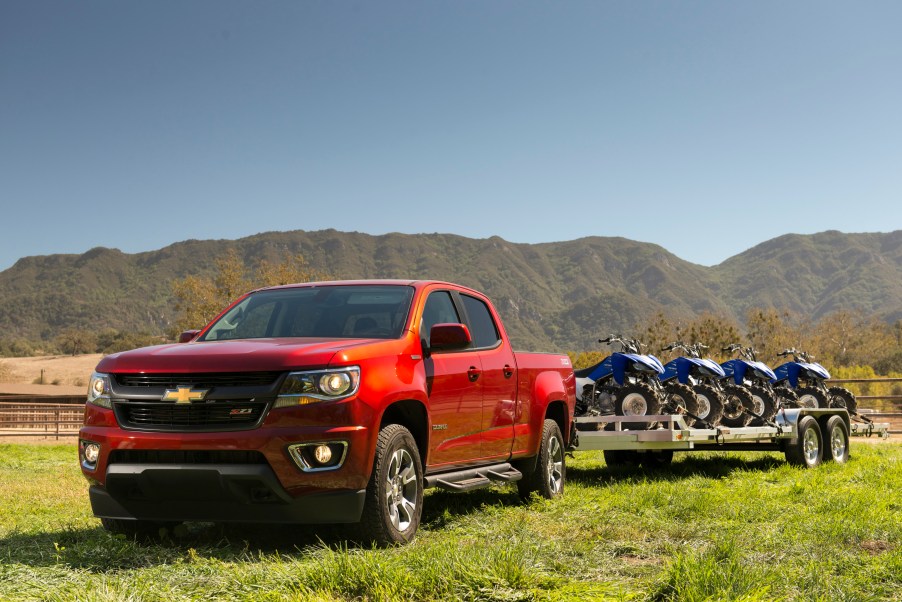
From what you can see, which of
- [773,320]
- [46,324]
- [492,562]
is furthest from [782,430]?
[46,324]

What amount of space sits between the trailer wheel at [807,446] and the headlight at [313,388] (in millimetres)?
8751

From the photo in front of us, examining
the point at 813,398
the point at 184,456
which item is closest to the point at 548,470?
the point at 184,456

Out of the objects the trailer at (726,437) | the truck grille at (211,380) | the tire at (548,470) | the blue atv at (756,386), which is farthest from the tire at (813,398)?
the truck grille at (211,380)

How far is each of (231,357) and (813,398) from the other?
39.3 feet

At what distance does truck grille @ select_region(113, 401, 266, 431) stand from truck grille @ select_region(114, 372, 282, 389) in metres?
0.12

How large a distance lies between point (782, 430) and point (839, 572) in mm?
7267

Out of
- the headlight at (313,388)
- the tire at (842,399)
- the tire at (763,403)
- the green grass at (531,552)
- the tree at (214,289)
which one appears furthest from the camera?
the tree at (214,289)

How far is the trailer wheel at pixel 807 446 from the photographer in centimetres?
1312

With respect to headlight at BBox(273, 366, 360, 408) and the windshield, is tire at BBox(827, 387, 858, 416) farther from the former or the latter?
headlight at BBox(273, 366, 360, 408)

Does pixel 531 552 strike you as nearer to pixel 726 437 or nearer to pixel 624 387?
pixel 624 387

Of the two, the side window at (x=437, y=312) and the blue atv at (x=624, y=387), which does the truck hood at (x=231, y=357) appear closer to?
the side window at (x=437, y=312)

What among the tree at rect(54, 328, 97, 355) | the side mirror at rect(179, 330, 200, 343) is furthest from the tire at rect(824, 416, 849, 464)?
the tree at rect(54, 328, 97, 355)

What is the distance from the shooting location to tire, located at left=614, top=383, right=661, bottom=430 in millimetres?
11492

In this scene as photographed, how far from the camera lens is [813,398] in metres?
15.7
